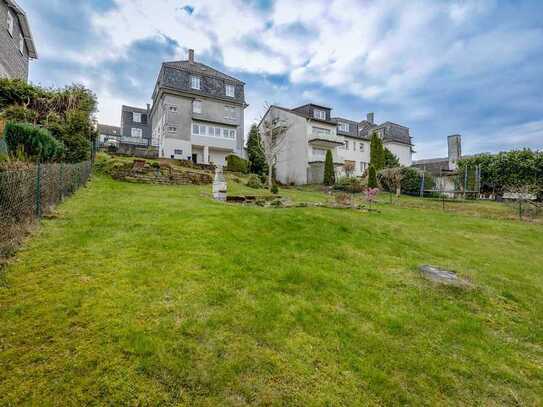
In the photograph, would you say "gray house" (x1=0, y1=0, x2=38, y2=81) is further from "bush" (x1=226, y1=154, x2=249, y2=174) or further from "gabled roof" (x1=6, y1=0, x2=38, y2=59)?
"bush" (x1=226, y1=154, x2=249, y2=174)

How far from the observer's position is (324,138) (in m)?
31.2

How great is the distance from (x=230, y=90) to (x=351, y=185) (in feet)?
59.4

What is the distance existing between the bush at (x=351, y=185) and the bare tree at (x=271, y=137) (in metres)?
6.91

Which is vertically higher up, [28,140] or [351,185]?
[28,140]

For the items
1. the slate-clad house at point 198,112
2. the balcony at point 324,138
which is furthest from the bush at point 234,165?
the balcony at point 324,138

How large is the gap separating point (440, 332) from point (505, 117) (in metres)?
25.2

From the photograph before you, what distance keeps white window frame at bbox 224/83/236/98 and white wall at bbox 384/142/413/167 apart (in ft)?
74.7

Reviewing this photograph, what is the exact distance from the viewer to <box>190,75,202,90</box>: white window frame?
2909 cm

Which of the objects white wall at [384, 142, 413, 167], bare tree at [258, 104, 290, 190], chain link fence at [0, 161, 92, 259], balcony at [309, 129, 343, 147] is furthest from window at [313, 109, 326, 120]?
chain link fence at [0, 161, 92, 259]

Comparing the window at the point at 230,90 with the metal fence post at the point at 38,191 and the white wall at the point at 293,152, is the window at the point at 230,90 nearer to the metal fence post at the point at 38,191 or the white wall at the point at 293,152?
the white wall at the point at 293,152

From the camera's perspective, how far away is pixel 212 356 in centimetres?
Result: 302

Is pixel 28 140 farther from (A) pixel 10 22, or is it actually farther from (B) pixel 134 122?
(B) pixel 134 122

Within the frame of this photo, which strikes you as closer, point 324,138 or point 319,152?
point 324,138

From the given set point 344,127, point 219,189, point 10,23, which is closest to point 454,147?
point 344,127
